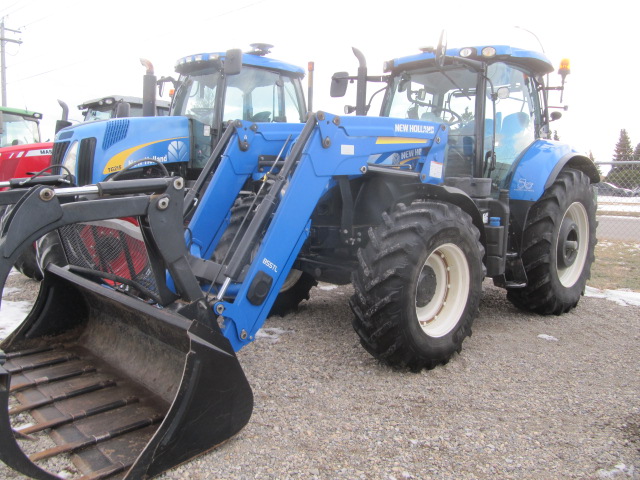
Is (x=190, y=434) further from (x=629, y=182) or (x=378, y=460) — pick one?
(x=629, y=182)

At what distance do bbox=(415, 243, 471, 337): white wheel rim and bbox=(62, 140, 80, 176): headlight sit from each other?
421cm

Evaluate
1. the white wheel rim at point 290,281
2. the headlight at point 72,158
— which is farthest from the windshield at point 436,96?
the headlight at point 72,158

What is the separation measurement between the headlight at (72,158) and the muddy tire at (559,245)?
15.7ft

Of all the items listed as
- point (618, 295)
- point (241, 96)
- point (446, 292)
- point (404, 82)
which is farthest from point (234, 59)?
point (618, 295)

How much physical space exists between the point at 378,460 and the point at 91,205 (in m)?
1.78

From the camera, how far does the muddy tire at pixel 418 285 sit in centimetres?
342

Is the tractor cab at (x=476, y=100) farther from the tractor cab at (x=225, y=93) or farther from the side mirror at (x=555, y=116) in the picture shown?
the tractor cab at (x=225, y=93)

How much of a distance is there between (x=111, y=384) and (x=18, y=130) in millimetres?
9201

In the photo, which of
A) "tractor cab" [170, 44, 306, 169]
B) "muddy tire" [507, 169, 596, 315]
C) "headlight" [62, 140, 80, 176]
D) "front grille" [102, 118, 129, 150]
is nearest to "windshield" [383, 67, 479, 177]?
"muddy tire" [507, 169, 596, 315]

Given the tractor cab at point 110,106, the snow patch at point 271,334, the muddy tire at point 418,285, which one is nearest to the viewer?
the muddy tire at point 418,285

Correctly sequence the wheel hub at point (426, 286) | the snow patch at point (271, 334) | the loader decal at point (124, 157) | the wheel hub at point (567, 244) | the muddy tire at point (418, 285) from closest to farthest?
the muddy tire at point (418, 285) < the wheel hub at point (426, 286) < the snow patch at point (271, 334) < the wheel hub at point (567, 244) < the loader decal at point (124, 157)

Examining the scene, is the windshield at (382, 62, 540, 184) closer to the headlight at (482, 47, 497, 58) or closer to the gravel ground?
the headlight at (482, 47, 497, 58)

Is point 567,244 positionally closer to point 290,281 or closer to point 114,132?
point 290,281

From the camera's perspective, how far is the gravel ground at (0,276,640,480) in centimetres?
258
